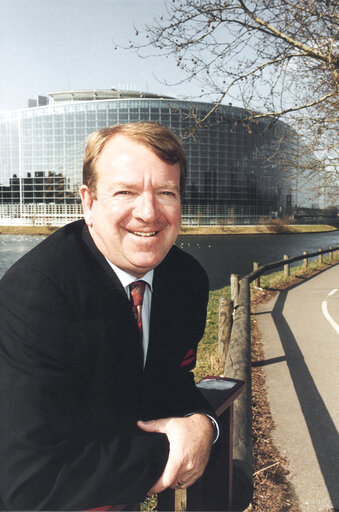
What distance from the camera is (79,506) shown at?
1043 mm

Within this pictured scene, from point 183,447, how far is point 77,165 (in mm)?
75979

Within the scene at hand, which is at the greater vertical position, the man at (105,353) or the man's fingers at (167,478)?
the man at (105,353)

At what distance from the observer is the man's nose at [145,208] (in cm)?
126

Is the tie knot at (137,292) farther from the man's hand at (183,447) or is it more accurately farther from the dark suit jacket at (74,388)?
the man's hand at (183,447)

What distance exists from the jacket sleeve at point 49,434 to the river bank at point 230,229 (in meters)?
64.0

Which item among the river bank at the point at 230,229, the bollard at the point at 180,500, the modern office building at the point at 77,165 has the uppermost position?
the modern office building at the point at 77,165

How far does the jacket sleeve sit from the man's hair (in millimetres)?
412

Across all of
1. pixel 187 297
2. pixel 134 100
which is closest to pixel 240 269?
pixel 187 297

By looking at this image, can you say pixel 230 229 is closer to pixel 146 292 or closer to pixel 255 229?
pixel 255 229

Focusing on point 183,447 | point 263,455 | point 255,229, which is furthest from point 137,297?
point 255,229

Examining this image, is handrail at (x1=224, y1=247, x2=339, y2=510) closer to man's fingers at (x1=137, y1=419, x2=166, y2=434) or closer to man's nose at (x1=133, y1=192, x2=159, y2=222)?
man's fingers at (x1=137, y1=419, x2=166, y2=434)

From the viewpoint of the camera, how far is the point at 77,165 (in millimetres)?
73438

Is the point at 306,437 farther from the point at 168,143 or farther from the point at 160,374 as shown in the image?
the point at 168,143

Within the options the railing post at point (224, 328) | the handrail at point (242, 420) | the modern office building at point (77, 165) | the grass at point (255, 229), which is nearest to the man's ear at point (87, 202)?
the handrail at point (242, 420)
